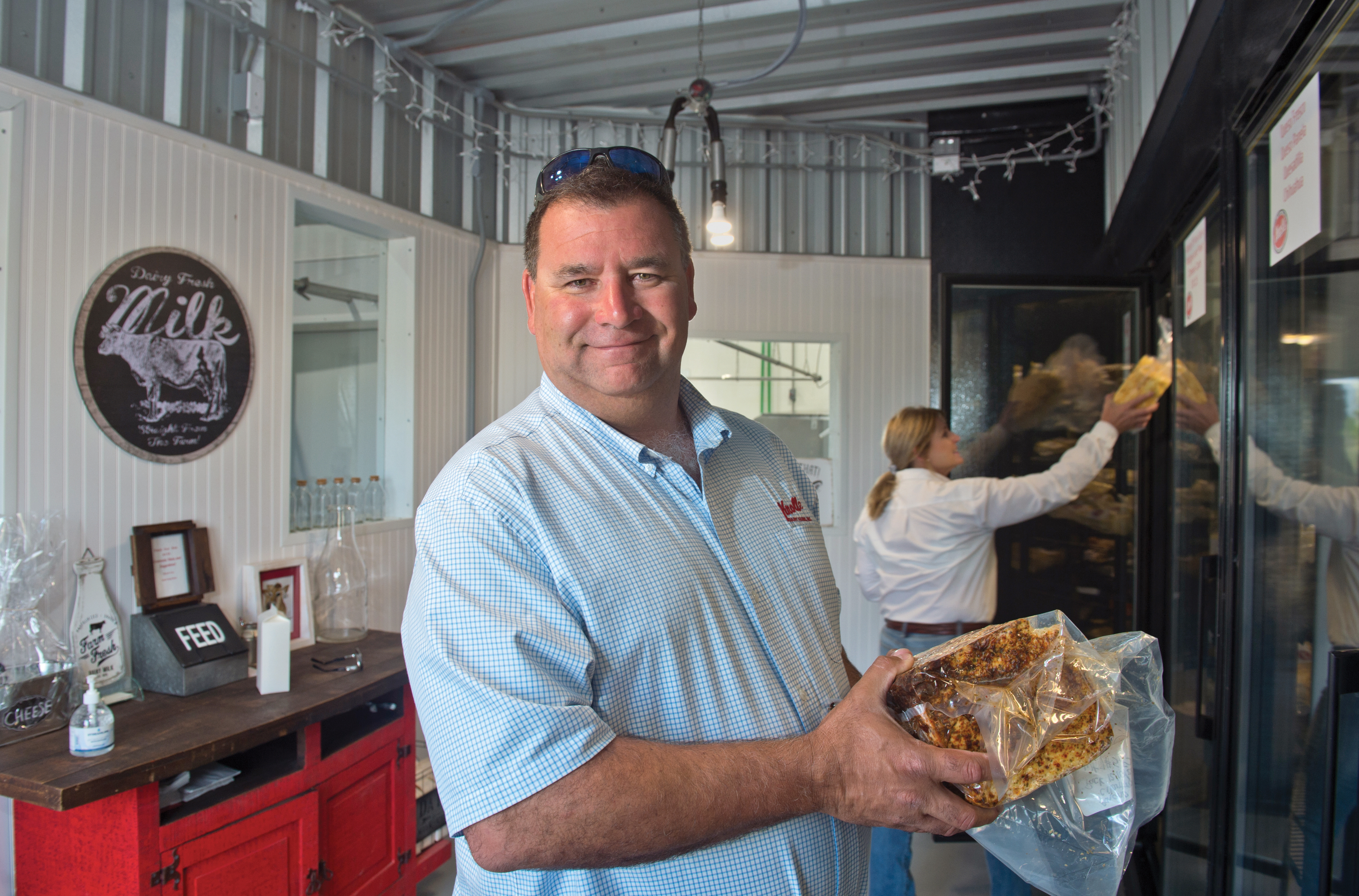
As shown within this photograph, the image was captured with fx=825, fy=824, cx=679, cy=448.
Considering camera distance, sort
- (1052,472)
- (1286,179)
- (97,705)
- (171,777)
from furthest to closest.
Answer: (1052,472)
(171,777)
(97,705)
(1286,179)

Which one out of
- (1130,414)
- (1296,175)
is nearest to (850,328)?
(1130,414)

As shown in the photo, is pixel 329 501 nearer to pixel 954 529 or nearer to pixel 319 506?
pixel 319 506

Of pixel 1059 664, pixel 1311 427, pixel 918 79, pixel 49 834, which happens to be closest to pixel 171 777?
pixel 49 834

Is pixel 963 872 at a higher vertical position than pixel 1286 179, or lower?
lower

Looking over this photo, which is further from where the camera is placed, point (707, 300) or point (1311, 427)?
point (707, 300)

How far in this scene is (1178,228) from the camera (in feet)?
8.88

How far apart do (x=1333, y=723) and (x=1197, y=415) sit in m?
1.66

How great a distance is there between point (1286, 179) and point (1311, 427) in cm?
43

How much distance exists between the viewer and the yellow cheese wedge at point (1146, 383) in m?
2.86

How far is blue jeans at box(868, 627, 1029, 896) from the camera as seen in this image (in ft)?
8.64

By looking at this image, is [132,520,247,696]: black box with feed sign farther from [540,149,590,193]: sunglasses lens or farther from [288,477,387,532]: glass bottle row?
[540,149,590,193]: sunglasses lens

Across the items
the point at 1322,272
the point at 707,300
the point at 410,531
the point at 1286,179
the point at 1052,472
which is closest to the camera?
the point at 1322,272

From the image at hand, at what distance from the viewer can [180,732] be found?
2.03 m

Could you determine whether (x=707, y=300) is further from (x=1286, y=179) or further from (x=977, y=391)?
(x=1286, y=179)
